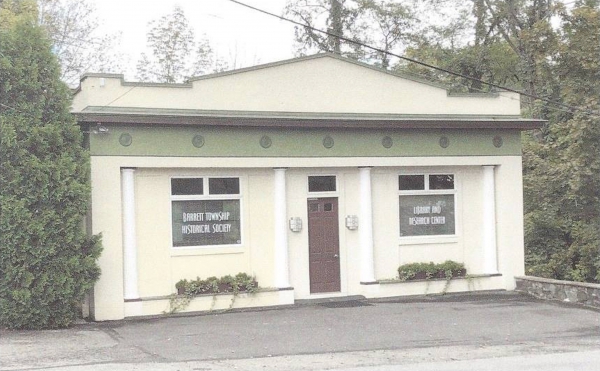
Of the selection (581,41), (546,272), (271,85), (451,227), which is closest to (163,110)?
(271,85)

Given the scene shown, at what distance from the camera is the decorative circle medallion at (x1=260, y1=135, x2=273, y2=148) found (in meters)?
15.9

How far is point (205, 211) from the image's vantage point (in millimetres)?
15711

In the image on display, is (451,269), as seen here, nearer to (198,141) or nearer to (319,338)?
(319,338)

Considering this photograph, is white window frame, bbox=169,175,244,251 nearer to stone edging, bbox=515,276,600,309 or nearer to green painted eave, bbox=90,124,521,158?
green painted eave, bbox=90,124,521,158

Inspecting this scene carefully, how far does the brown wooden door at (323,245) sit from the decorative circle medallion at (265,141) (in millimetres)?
1605

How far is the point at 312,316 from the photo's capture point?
48.2 feet

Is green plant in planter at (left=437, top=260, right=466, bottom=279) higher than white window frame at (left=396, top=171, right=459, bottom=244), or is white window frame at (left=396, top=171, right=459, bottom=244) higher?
white window frame at (left=396, top=171, right=459, bottom=244)

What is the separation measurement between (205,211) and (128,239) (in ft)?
5.46

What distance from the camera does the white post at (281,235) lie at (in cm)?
1606

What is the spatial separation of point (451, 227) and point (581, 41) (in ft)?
19.3

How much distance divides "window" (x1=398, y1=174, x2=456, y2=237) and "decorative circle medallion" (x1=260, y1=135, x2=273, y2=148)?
3.22 meters

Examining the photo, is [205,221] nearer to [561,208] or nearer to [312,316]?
[312,316]

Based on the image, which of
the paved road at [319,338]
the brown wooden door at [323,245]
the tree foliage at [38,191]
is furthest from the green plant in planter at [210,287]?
the tree foliage at [38,191]

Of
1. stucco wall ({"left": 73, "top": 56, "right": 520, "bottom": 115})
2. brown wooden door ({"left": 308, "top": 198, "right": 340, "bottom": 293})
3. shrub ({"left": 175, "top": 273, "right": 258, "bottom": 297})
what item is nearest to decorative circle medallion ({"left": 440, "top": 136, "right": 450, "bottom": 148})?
stucco wall ({"left": 73, "top": 56, "right": 520, "bottom": 115})
